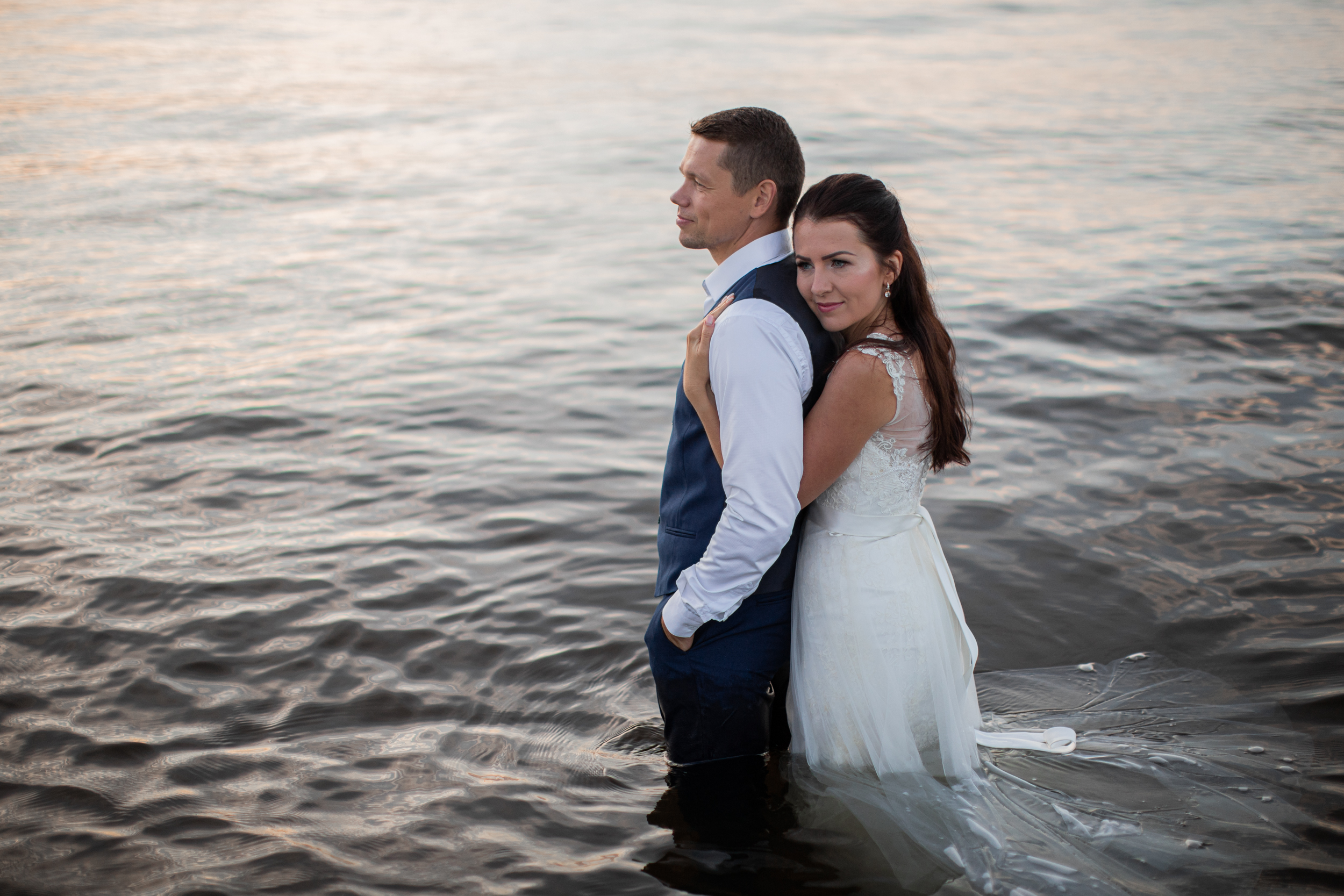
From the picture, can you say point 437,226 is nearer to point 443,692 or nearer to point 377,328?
point 377,328

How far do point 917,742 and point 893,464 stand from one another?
0.90 meters

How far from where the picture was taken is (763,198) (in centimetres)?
300

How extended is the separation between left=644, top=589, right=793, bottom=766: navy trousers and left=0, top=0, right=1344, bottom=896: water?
0.96 ft

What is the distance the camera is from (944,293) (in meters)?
9.41

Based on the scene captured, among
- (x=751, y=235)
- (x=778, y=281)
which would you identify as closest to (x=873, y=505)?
(x=778, y=281)

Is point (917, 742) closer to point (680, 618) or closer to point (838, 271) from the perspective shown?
point (680, 618)

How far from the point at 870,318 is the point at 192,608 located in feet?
11.9

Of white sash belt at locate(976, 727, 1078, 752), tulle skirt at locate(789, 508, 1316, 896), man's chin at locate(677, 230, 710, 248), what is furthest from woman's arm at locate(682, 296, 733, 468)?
white sash belt at locate(976, 727, 1078, 752)

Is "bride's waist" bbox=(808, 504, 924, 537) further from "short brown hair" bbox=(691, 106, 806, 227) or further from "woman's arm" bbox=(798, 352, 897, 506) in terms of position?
"short brown hair" bbox=(691, 106, 806, 227)

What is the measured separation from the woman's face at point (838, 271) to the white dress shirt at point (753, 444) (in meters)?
0.13

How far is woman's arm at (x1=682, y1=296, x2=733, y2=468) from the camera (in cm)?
290

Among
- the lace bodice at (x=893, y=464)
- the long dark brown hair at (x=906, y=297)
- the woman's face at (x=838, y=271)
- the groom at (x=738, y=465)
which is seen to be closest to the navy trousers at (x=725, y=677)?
the groom at (x=738, y=465)

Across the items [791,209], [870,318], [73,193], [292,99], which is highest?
[292,99]

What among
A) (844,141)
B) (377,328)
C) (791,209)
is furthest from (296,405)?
(844,141)
